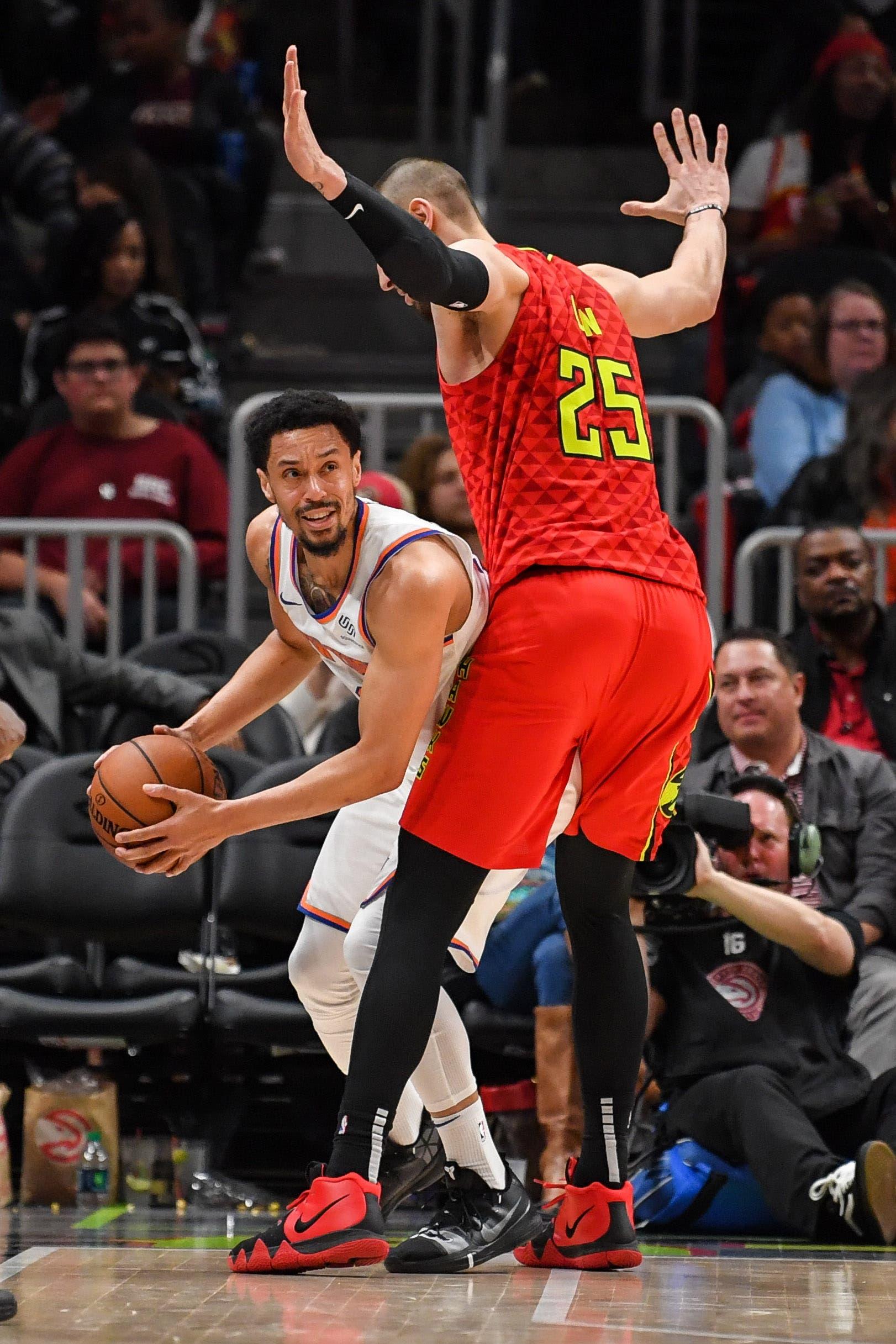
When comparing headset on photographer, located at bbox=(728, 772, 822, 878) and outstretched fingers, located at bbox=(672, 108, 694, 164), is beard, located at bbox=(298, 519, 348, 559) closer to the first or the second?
outstretched fingers, located at bbox=(672, 108, 694, 164)

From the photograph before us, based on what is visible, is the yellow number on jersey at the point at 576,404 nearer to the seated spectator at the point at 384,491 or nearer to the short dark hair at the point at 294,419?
the short dark hair at the point at 294,419

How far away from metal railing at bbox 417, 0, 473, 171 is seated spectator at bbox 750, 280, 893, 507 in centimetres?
377

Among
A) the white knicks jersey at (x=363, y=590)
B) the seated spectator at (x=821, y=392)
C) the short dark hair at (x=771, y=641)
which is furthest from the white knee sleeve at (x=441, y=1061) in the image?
the seated spectator at (x=821, y=392)

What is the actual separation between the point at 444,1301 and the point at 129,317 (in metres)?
5.93

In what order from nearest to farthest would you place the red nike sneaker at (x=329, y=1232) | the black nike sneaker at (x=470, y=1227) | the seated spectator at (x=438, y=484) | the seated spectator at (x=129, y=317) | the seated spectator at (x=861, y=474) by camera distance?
the red nike sneaker at (x=329, y=1232) < the black nike sneaker at (x=470, y=1227) < the seated spectator at (x=438, y=484) < the seated spectator at (x=861, y=474) < the seated spectator at (x=129, y=317)

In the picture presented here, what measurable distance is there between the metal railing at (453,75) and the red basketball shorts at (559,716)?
802 cm

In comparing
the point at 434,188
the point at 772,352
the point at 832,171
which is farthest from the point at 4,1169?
the point at 832,171

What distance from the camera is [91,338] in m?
7.64

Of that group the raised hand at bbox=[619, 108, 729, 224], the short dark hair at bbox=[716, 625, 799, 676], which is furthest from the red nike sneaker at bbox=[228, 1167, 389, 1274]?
the short dark hair at bbox=[716, 625, 799, 676]

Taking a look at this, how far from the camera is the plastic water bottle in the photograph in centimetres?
554

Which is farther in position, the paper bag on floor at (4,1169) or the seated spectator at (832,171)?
the seated spectator at (832,171)

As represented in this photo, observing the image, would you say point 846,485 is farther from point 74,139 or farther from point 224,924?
point 74,139

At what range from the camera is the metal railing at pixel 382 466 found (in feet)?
23.9

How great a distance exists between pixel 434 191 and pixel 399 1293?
2.08 metres
